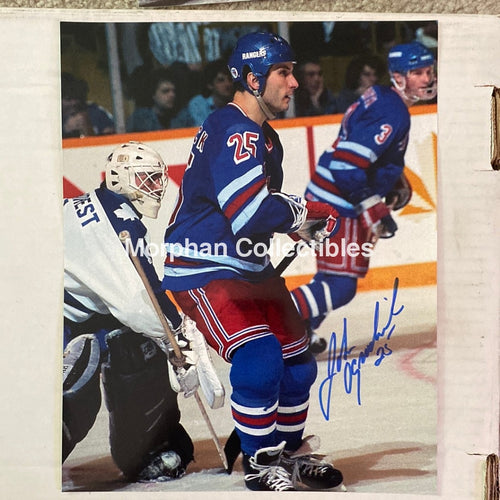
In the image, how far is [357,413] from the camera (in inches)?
51.3

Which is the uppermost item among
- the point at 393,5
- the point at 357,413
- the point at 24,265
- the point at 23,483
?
the point at 393,5

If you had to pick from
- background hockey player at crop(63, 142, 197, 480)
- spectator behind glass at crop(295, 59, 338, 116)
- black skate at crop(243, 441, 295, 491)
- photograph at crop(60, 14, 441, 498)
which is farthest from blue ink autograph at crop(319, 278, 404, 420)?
spectator behind glass at crop(295, 59, 338, 116)

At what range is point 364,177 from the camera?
1296 millimetres

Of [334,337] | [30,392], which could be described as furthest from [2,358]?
[334,337]

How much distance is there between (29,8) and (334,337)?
0.70 metres

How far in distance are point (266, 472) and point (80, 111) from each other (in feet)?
2.11

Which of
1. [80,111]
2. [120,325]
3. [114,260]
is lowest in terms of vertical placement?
[120,325]

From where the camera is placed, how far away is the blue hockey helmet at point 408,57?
4.21ft

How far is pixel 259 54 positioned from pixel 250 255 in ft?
1.03

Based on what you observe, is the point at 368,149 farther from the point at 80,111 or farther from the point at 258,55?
the point at 80,111

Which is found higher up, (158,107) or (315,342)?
(158,107)

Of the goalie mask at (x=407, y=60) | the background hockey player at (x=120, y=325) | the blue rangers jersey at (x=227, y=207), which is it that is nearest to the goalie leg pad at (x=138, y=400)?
the background hockey player at (x=120, y=325)

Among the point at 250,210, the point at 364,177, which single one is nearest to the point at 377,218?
the point at 364,177

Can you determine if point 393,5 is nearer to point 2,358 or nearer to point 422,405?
point 422,405
